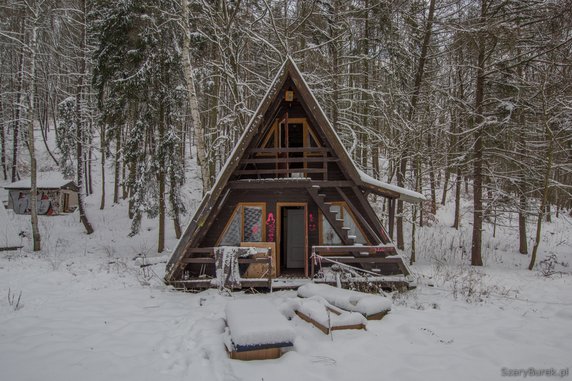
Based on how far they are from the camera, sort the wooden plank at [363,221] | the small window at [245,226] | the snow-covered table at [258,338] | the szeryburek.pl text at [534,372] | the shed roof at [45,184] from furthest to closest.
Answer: the shed roof at [45,184] < the small window at [245,226] < the wooden plank at [363,221] < the snow-covered table at [258,338] < the szeryburek.pl text at [534,372]

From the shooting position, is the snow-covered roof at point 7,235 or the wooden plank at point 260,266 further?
the snow-covered roof at point 7,235

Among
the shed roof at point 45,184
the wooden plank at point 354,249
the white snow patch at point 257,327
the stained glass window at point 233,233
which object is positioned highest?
the shed roof at point 45,184

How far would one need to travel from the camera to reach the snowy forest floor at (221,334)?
4645mm

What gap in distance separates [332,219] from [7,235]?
18.8 m

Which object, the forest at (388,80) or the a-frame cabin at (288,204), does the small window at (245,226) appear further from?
the forest at (388,80)

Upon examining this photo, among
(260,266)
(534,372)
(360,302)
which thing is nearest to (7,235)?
(260,266)

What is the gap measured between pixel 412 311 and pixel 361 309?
1407 mm

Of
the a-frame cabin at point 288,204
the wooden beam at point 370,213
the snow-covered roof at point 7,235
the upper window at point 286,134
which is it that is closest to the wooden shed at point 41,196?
the snow-covered roof at point 7,235

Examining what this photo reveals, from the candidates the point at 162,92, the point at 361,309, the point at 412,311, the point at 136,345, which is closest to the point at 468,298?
the point at 412,311

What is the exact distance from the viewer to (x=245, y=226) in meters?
10.4

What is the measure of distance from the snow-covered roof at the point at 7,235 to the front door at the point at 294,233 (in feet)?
39.4

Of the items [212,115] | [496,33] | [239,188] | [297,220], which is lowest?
[297,220]

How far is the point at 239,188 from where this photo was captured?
1009 cm

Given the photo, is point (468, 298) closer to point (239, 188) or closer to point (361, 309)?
point (361, 309)
